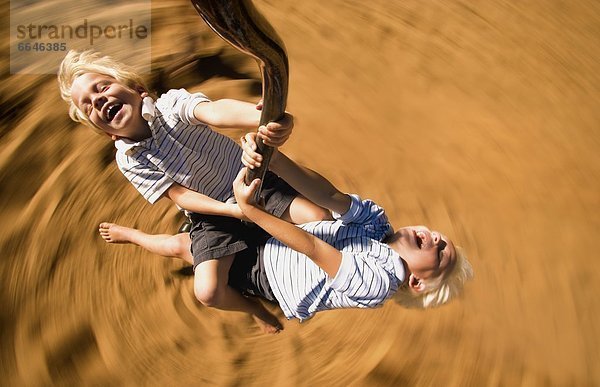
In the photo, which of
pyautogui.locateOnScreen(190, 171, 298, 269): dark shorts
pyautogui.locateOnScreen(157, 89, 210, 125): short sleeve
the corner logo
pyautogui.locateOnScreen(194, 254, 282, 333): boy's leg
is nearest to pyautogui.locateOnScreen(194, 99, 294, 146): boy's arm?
pyautogui.locateOnScreen(157, 89, 210, 125): short sleeve

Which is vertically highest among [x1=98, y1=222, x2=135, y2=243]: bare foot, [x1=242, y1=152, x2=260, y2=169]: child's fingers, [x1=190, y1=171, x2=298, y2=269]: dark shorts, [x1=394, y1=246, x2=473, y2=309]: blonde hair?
[x1=242, y1=152, x2=260, y2=169]: child's fingers

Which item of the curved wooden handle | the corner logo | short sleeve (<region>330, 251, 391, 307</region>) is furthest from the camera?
the corner logo

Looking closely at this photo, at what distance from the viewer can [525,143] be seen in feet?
5.89

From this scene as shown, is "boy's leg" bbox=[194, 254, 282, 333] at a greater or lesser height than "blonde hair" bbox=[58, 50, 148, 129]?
lesser

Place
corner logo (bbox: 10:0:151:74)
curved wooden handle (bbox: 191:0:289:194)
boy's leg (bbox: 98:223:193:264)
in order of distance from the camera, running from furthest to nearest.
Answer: corner logo (bbox: 10:0:151:74) → boy's leg (bbox: 98:223:193:264) → curved wooden handle (bbox: 191:0:289:194)

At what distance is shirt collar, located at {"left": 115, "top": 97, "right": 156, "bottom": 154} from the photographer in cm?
122

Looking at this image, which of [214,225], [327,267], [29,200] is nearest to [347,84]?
[214,225]

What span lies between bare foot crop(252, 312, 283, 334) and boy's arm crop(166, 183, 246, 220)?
50 centimetres

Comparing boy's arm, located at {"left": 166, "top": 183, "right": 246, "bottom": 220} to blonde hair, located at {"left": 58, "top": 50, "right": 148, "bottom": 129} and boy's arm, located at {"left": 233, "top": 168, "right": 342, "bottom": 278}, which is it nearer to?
boy's arm, located at {"left": 233, "top": 168, "right": 342, "bottom": 278}

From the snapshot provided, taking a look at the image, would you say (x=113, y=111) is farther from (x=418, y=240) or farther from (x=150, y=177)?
(x=418, y=240)

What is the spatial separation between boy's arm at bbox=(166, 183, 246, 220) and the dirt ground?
0.51 meters

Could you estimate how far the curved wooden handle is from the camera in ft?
1.84

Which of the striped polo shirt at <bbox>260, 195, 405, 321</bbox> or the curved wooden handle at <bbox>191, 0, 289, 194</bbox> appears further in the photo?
the striped polo shirt at <bbox>260, 195, 405, 321</bbox>

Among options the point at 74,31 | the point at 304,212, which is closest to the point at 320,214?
the point at 304,212
